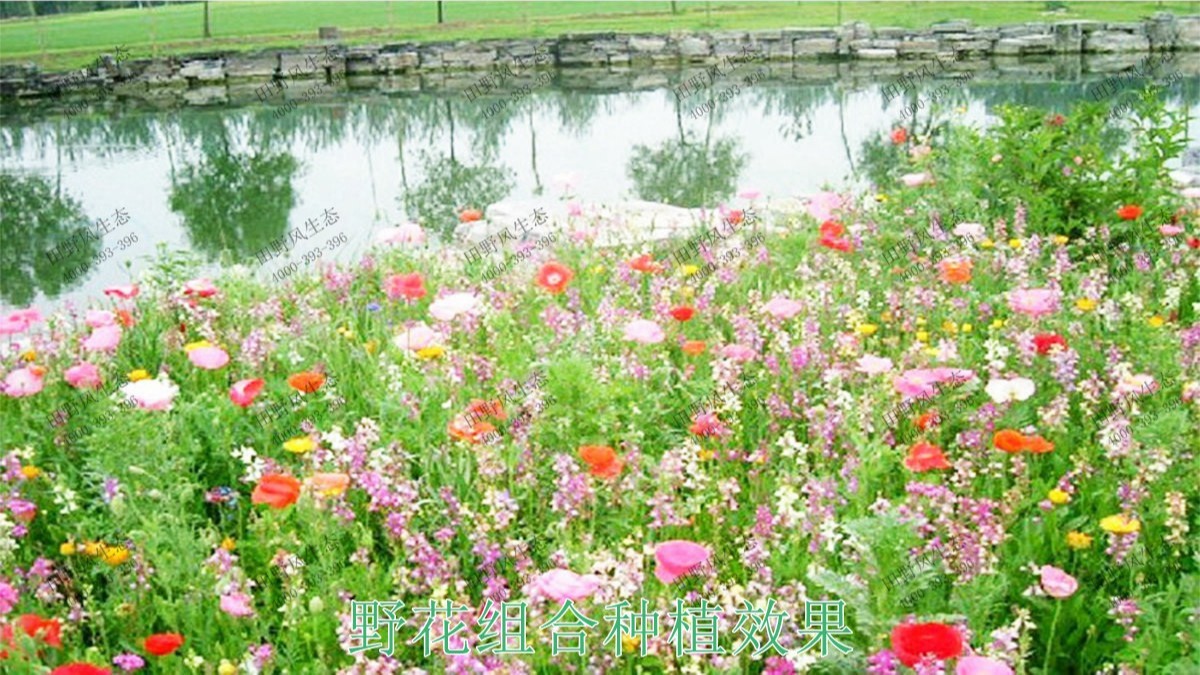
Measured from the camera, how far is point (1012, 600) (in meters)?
3.74

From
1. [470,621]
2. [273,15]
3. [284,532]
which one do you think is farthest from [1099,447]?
[273,15]

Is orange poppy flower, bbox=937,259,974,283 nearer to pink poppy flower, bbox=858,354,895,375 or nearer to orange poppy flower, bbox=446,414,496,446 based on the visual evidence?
pink poppy flower, bbox=858,354,895,375

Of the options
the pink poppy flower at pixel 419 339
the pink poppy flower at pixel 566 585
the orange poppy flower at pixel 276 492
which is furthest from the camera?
the pink poppy flower at pixel 419 339

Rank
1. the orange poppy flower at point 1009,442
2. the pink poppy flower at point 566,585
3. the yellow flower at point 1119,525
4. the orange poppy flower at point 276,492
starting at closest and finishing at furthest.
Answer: the pink poppy flower at point 566,585
the yellow flower at point 1119,525
the orange poppy flower at point 276,492
the orange poppy flower at point 1009,442

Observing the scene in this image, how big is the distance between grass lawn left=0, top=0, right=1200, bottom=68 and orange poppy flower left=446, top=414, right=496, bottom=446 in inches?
1525

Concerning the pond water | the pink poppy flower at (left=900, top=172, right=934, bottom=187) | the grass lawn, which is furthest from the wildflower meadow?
the grass lawn

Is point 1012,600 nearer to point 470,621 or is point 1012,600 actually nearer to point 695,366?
point 470,621

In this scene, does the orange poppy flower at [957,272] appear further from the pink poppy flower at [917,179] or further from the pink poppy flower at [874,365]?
the pink poppy flower at [917,179]

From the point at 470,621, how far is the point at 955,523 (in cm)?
157

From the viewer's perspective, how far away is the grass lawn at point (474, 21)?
43.2 m

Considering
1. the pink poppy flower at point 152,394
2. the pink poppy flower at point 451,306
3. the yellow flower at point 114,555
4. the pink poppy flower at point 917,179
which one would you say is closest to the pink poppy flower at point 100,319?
the pink poppy flower at point 152,394

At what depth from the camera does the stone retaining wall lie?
110ft

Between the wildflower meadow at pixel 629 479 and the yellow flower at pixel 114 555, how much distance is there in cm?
2

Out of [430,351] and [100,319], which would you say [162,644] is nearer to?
[430,351]
